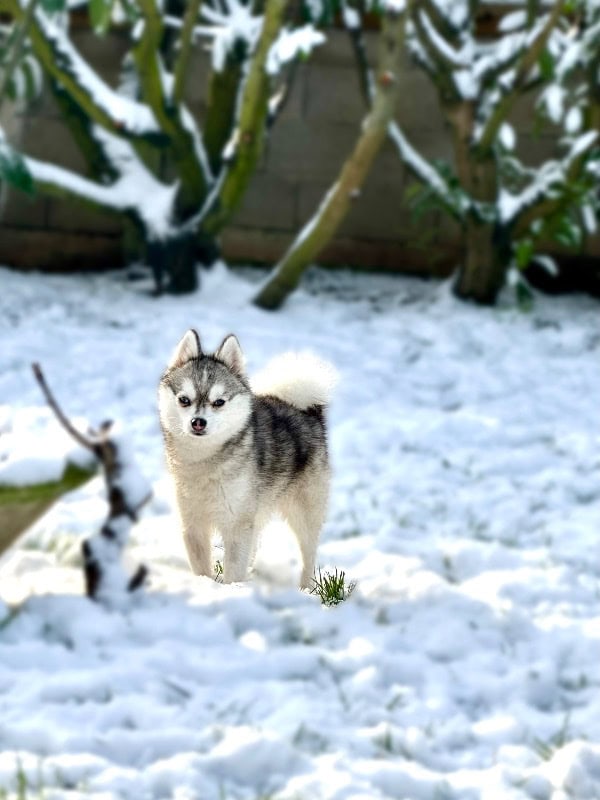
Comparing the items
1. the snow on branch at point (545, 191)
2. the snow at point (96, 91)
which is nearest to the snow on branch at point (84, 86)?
the snow at point (96, 91)

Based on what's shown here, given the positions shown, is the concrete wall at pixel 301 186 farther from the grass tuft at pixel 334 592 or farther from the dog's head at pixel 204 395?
the grass tuft at pixel 334 592

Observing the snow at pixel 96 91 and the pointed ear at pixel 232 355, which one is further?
the snow at pixel 96 91

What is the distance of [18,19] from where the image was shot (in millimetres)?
7199

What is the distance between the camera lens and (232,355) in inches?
149

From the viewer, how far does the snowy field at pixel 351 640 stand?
2434 mm

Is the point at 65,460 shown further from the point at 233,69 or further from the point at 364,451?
the point at 233,69

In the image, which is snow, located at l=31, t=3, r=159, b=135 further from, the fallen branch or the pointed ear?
the fallen branch

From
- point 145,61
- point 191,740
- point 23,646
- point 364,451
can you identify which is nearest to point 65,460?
point 23,646

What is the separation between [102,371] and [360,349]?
1483mm

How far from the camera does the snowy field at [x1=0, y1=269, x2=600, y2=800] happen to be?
2434 mm

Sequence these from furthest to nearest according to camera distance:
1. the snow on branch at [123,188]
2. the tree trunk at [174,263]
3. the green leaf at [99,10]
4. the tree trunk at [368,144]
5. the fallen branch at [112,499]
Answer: the tree trunk at [174,263] < the snow on branch at [123,188] < the tree trunk at [368,144] < the green leaf at [99,10] < the fallen branch at [112,499]

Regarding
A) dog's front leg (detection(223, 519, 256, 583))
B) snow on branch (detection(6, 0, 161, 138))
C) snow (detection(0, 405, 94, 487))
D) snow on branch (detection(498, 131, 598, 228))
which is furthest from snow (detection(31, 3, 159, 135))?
snow (detection(0, 405, 94, 487))

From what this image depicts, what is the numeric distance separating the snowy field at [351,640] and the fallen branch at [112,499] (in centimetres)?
9

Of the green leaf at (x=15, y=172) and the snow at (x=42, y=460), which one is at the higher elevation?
the snow at (x=42, y=460)
